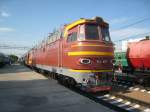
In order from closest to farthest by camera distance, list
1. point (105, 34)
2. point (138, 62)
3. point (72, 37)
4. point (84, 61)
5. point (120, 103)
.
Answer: point (120, 103)
point (84, 61)
point (105, 34)
point (72, 37)
point (138, 62)

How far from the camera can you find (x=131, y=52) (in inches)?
690

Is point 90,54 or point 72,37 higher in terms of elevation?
point 72,37

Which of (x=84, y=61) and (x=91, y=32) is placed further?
(x=91, y=32)

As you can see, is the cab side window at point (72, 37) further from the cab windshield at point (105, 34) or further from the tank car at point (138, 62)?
the tank car at point (138, 62)

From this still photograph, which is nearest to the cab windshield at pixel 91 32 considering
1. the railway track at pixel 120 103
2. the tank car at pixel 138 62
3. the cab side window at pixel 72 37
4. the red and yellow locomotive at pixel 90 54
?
the red and yellow locomotive at pixel 90 54

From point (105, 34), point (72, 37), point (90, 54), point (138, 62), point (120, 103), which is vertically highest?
point (105, 34)

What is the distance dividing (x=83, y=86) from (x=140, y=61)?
5803 mm

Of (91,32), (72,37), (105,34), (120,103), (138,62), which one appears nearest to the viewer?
(120,103)

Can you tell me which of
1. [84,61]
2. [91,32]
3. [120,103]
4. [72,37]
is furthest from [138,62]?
[120,103]

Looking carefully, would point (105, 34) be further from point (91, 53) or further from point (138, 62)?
point (138, 62)

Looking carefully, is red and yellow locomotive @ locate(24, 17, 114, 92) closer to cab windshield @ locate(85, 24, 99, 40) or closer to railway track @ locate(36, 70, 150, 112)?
cab windshield @ locate(85, 24, 99, 40)

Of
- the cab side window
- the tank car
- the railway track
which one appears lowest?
the railway track

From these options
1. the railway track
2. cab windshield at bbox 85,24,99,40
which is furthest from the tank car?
cab windshield at bbox 85,24,99,40

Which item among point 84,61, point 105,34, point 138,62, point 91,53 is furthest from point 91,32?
point 138,62
